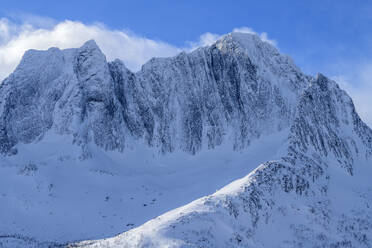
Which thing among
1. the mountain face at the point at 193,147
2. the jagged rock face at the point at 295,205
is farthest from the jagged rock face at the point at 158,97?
the jagged rock face at the point at 295,205

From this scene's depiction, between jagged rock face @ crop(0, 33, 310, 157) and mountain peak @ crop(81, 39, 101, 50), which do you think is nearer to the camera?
jagged rock face @ crop(0, 33, 310, 157)

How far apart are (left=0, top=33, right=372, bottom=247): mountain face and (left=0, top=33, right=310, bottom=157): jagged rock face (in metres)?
0.17

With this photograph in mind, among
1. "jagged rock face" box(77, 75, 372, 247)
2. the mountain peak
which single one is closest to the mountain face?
"jagged rock face" box(77, 75, 372, 247)

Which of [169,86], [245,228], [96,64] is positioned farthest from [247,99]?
[245,228]

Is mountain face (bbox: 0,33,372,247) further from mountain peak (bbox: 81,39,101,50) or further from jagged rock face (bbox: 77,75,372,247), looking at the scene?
mountain peak (bbox: 81,39,101,50)

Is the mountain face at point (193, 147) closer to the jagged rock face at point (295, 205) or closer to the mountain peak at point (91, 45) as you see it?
the jagged rock face at point (295, 205)

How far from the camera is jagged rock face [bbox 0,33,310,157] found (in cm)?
5828

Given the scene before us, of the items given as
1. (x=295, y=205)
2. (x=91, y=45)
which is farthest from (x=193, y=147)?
(x=295, y=205)

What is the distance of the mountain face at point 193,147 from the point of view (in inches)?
1329

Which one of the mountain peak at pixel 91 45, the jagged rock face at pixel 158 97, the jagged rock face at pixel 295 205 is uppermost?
the mountain peak at pixel 91 45

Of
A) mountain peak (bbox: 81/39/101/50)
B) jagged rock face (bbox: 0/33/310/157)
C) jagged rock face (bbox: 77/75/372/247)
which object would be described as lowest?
jagged rock face (bbox: 77/75/372/247)

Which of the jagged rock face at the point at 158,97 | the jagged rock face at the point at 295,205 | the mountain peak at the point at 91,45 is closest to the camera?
the jagged rock face at the point at 295,205

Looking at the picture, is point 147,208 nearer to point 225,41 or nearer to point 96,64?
point 96,64

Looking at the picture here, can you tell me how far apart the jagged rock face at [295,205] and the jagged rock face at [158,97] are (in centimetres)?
928
